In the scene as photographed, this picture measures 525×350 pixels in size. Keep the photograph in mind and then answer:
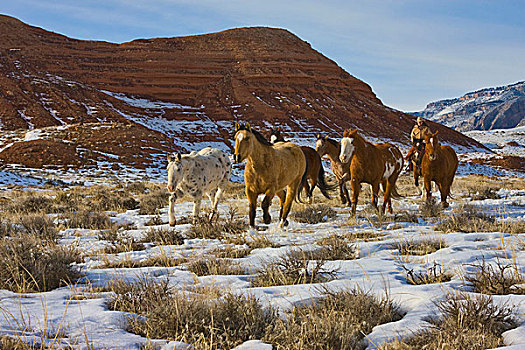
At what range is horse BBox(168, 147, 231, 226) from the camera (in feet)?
26.6

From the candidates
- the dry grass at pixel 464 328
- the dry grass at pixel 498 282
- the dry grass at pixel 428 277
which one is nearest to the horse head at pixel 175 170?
the dry grass at pixel 428 277

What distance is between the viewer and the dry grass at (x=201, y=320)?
2545 mm

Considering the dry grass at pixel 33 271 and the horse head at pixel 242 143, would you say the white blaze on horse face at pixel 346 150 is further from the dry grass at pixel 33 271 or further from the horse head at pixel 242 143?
the dry grass at pixel 33 271

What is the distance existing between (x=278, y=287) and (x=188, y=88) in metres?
69.0

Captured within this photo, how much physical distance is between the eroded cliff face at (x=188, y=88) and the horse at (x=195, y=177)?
31.2m

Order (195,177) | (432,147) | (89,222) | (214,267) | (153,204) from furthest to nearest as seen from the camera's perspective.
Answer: (153,204) < (432,147) < (195,177) < (89,222) < (214,267)

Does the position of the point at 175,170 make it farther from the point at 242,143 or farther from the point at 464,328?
the point at 464,328

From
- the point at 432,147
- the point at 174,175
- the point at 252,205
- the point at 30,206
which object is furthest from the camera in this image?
the point at 30,206

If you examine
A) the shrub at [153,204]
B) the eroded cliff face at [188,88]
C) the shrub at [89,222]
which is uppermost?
the eroded cliff face at [188,88]

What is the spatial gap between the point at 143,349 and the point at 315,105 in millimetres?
67217

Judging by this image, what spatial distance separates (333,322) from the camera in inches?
99.1

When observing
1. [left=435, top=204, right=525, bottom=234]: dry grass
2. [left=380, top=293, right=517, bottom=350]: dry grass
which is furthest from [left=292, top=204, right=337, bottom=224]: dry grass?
[left=380, top=293, right=517, bottom=350]: dry grass

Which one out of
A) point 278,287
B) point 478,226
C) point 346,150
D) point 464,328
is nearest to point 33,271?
point 278,287

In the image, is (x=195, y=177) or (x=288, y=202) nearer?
(x=288, y=202)
